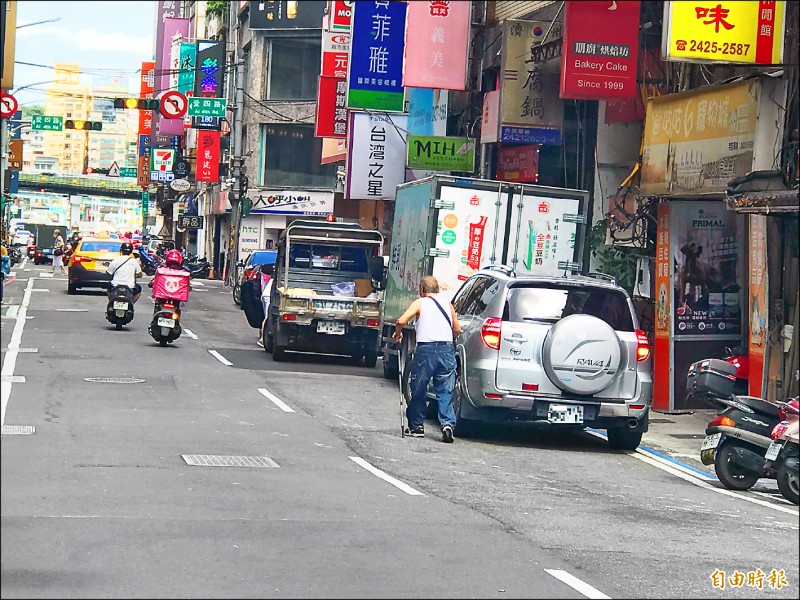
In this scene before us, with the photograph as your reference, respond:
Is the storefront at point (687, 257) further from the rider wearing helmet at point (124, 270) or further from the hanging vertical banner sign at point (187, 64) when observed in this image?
the hanging vertical banner sign at point (187, 64)

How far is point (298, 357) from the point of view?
25078mm

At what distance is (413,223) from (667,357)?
417 centimetres

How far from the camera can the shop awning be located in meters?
14.5

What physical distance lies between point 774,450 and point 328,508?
4146 millimetres

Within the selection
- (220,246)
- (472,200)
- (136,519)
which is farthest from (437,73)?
(220,246)

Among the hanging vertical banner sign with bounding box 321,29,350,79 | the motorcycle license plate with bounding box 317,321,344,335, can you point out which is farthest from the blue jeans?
the hanging vertical banner sign with bounding box 321,29,350,79

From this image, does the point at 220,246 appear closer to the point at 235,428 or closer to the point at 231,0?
the point at 231,0

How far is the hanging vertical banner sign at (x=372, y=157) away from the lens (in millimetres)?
36531

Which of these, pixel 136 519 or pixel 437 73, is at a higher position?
pixel 437 73

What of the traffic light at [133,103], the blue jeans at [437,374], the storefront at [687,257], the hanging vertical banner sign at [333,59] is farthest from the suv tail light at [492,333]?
the traffic light at [133,103]

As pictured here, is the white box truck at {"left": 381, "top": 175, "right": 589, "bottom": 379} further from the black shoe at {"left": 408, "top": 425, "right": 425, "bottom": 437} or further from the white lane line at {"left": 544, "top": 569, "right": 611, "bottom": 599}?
the white lane line at {"left": 544, "top": 569, "right": 611, "bottom": 599}

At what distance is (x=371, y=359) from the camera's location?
79.2 feet

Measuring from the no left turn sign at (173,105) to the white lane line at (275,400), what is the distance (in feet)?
127

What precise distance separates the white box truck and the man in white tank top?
3.67 metres
